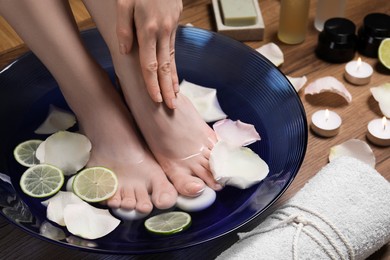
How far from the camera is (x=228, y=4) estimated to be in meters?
1.54

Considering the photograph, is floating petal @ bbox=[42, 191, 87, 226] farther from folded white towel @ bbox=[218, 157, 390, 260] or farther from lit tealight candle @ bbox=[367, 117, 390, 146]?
lit tealight candle @ bbox=[367, 117, 390, 146]

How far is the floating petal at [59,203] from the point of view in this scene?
1.01 metres

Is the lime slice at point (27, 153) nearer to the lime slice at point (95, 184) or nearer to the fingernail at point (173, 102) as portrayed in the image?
the lime slice at point (95, 184)

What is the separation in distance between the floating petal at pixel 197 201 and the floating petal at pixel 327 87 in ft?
1.39

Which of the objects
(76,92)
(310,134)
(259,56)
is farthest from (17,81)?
(310,134)

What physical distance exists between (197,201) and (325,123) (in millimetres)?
391

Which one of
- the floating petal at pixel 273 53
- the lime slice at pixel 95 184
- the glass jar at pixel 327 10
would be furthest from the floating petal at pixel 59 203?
the glass jar at pixel 327 10

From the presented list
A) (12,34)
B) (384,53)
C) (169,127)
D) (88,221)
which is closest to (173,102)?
(169,127)

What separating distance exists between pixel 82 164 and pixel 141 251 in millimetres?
273

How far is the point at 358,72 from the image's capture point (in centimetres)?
142

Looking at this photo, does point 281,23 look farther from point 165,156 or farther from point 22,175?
point 22,175

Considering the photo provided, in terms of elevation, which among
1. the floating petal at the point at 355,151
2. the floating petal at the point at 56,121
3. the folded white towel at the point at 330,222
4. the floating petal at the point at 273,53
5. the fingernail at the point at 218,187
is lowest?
the floating petal at the point at 355,151

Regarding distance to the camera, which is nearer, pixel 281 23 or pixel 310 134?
pixel 310 134

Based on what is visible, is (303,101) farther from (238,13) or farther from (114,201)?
(114,201)
